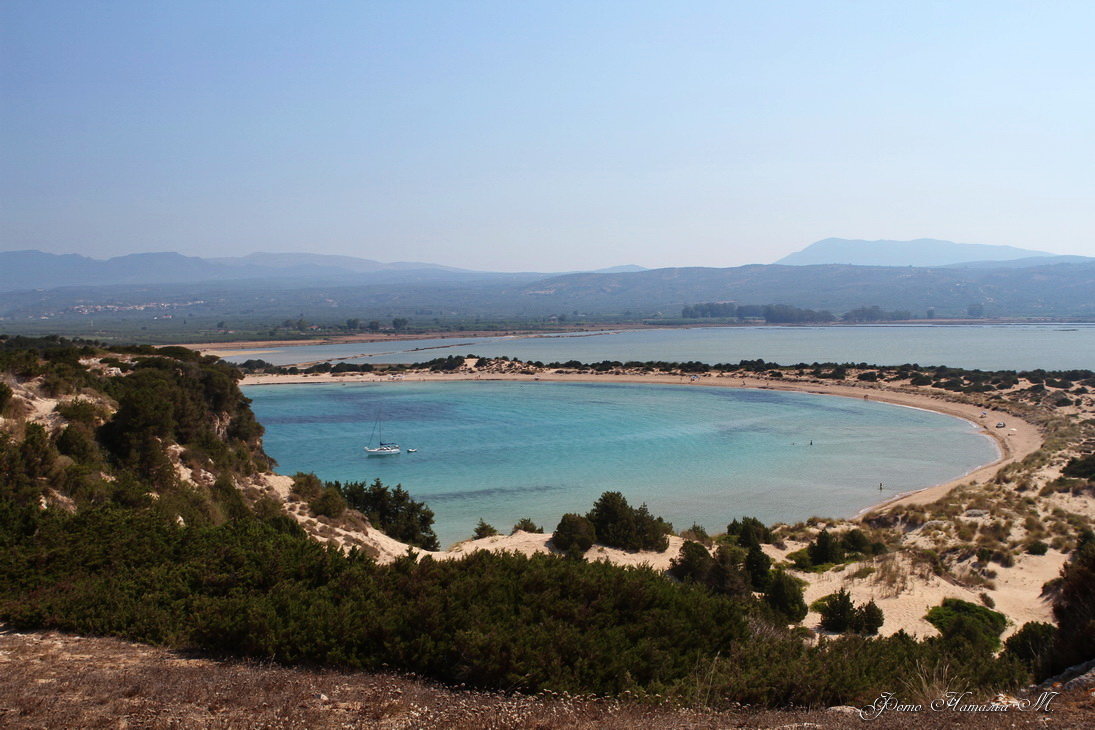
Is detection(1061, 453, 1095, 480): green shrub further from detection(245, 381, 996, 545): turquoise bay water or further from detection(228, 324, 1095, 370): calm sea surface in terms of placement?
detection(228, 324, 1095, 370): calm sea surface

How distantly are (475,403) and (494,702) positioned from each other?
1795 inches

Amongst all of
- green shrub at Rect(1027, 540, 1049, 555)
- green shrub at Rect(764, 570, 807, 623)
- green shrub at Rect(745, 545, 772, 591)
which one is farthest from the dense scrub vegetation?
green shrub at Rect(1027, 540, 1049, 555)

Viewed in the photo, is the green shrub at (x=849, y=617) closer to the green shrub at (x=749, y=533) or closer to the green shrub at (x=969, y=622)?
the green shrub at (x=969, y=622)

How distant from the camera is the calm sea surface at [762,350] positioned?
76438 mm

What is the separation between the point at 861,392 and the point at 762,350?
137 ft

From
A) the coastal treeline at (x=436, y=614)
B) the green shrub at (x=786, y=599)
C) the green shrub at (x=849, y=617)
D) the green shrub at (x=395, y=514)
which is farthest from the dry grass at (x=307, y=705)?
the green shrub at (x=395, y=514)

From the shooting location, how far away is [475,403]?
50312 mm

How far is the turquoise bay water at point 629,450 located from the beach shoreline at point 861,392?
0.88 metres

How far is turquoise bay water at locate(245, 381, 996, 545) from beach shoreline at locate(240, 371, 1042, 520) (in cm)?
88

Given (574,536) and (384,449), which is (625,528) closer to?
(574,536)

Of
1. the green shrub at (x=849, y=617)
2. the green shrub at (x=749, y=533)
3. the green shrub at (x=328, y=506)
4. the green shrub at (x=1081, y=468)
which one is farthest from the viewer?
the green shrub at (x=1081, y=468)

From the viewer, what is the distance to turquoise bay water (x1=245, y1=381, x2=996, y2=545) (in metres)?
22.3

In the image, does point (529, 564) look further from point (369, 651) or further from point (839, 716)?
point (839, 716)

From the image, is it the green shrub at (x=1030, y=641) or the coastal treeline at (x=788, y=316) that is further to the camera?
the coastal treeline at (x=788, y=316)
